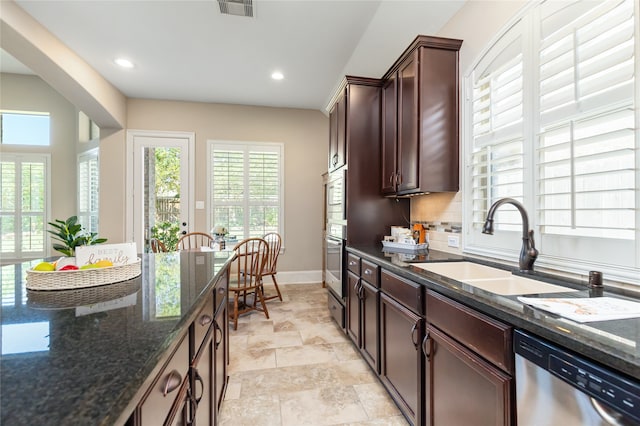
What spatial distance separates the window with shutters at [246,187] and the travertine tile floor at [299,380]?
1.83m

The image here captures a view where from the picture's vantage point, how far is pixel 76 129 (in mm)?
4824

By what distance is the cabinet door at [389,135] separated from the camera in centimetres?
241

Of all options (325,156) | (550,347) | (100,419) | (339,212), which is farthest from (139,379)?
(325,156)

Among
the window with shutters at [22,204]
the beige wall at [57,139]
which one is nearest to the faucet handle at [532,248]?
the beige wall at [57,139]

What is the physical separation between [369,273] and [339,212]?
2.93ft

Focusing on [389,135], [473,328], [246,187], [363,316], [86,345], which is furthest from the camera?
[246,187]

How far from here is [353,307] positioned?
2393 mm

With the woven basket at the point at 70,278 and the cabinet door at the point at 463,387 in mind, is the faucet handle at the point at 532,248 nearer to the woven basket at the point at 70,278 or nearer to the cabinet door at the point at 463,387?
the cabinet door at the point at 463,387

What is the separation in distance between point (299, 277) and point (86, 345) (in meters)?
4.20

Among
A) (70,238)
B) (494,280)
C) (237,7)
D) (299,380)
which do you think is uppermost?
(237,7)

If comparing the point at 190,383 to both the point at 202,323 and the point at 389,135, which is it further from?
the point at 389,135

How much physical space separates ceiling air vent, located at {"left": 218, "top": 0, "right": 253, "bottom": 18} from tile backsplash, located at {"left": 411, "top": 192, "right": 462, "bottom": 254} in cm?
222

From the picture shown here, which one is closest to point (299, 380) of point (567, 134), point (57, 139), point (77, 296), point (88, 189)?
point (77, 296)

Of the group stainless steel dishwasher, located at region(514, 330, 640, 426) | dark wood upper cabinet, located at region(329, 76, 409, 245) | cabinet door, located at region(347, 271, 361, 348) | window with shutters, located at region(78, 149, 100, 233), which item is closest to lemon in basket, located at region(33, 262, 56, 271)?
stainless steel dishwasher, located at region(514, 330, 640, 426)
